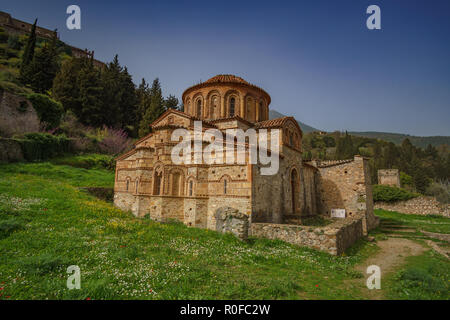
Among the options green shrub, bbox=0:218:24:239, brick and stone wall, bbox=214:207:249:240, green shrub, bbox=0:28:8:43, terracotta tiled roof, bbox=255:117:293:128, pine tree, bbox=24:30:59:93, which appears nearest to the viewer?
green shrub, bbox=0:218:24:239

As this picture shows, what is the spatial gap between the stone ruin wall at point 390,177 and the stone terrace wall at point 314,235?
32.3 metres

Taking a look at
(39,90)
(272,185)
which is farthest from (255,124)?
(39,90)

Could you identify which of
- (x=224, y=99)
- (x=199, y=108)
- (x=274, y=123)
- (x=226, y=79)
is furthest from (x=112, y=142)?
(x=274, y=123)

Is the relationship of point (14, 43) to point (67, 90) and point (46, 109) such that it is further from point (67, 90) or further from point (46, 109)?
point (46, 109)

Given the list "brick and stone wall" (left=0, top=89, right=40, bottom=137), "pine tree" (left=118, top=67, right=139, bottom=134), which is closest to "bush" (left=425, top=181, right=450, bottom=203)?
"pine tree" (left=118, top=67, right=139, bottom=134)

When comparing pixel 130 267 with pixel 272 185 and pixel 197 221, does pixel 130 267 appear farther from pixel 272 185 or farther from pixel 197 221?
pixel 272 185

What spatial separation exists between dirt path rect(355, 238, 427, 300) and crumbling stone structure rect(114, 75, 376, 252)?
1.71 metres

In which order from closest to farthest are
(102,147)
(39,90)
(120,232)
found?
(120,232)
(102,147)
(39,90)

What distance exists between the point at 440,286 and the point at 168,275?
21.3 feet

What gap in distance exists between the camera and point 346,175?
56.1 feet

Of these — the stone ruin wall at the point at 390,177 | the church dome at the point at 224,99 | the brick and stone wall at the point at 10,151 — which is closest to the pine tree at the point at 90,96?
the brick and stone wall at the point at 10,151

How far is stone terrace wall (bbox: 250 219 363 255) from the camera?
8.33 m

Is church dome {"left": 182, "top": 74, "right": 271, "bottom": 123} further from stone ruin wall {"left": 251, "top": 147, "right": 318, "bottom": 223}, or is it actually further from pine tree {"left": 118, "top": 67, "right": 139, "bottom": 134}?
pine tree {"left": 118, "top": 67, "right": 139, "bottom": 134}
